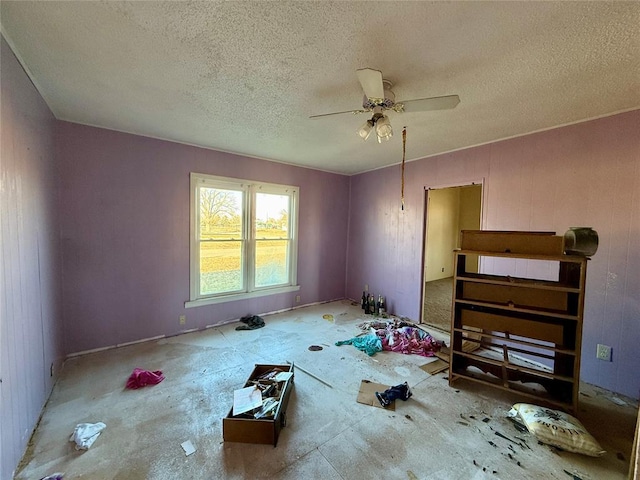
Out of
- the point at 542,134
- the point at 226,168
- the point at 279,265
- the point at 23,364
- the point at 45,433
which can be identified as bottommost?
the point at 45,433

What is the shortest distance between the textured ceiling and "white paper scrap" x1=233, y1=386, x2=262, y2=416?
2375 millimetres

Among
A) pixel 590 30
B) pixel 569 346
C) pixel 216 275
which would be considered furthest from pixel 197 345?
pixel 590 30

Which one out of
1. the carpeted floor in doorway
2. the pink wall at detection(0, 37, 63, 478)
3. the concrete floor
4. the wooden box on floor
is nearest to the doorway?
the carpeted floor in doorway

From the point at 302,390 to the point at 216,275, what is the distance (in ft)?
7.06

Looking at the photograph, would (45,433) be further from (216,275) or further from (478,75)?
(478,75)

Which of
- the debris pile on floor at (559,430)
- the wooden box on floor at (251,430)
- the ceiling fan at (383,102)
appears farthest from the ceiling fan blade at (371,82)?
the debris pile on floor at (559,430)

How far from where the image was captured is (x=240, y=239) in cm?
386

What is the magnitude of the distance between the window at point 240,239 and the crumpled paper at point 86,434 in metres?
1.73

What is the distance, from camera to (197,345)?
3.08 meters

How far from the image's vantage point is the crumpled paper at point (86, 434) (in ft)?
5.37

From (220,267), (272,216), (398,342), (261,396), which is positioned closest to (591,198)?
(398,342)

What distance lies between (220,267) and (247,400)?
220 cm

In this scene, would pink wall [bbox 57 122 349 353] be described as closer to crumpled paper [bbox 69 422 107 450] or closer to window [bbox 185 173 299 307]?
window [bbox 185 173 299 307]

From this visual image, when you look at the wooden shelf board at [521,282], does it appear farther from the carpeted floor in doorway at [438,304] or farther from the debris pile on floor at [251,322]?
the debris pile on floor at [251,322]
